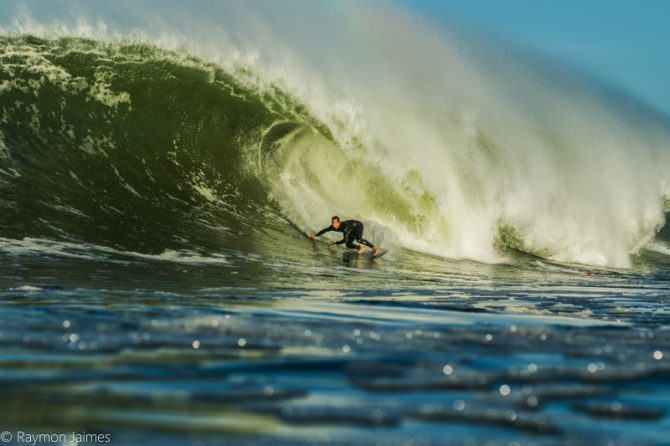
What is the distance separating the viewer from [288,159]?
59.3ft

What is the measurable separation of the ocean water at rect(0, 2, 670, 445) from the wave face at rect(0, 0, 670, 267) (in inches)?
2.3

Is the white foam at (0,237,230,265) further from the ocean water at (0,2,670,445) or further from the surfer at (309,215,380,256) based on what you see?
the surfer at (309,215,380,256)

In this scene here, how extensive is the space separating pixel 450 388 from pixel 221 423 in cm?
103

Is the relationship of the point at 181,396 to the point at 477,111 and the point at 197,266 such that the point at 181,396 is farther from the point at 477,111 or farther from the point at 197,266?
the point at 477,111

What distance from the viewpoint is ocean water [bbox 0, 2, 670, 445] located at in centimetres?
322

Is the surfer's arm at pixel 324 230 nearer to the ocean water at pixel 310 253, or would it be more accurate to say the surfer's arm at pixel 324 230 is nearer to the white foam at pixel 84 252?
the ocean water at pixel 310 253

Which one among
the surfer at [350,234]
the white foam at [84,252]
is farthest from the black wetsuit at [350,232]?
the white foam at [84,252]

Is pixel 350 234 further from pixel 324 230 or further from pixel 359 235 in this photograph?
pixel 324 230

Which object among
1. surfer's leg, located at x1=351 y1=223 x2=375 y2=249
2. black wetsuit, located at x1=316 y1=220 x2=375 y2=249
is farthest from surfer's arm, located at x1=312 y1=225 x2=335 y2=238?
surfer's leg, located at x1=351 y1=223 x2=375 y2=249

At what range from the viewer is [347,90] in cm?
1988

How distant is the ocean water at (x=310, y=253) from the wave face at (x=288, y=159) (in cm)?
6

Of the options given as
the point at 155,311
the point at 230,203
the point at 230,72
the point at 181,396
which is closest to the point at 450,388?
the point at 181,396

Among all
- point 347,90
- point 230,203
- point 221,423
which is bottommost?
point 221,423

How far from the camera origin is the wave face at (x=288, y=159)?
44.7 feet
